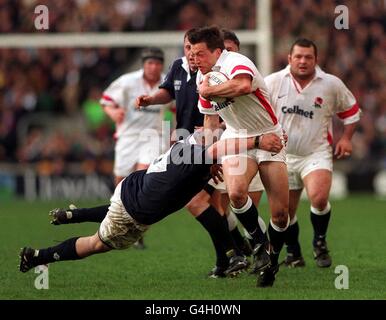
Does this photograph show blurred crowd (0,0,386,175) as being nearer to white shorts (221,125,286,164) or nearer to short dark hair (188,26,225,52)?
white shorts (221,125,286,164)

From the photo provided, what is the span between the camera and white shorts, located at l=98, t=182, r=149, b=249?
8141 mm

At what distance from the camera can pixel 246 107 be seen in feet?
27.7

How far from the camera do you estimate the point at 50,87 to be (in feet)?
80.0

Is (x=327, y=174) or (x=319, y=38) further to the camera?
(x=319, y=38)

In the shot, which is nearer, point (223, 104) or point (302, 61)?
point (223, 104)

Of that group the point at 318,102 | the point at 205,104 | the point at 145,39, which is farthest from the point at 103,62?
the point at 205,104

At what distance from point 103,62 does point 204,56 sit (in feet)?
53.5

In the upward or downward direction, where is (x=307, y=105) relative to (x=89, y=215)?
upward

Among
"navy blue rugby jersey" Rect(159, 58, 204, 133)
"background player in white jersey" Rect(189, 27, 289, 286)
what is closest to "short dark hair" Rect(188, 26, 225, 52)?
"background player in white jersey" Rect(189, 27, 289, 286)

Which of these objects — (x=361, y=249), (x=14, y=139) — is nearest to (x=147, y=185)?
(x=361, y=249)

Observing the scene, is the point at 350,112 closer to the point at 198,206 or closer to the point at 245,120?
the point at 198,206

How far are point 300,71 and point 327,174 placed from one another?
3.61ft

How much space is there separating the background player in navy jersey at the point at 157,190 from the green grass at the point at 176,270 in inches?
16.8
